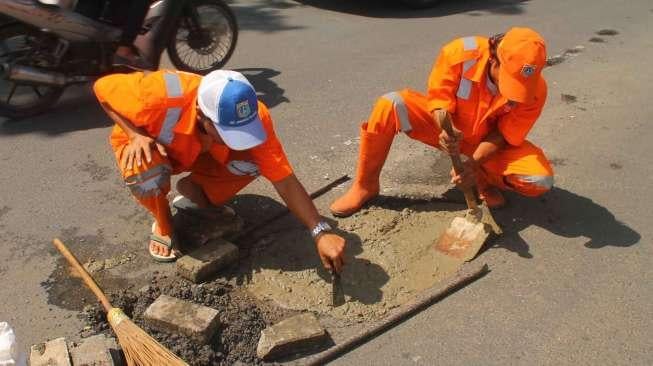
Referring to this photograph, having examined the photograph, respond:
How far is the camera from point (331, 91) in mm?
5551

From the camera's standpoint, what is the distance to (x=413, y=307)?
3021 mm

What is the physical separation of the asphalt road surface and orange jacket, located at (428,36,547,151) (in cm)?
61

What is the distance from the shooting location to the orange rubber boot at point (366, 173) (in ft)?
12.1

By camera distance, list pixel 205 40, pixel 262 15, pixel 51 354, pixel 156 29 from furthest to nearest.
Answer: pixel 262 15 < pixel 205 40 < pixel 156 29 < pixel 51 354

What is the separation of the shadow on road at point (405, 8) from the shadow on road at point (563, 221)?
4358 mm

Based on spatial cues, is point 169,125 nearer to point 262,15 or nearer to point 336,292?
point 336,292

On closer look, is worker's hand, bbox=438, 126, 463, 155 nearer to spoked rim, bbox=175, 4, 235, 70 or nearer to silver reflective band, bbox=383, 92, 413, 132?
silver reflective band, bbox=383, 92, 413, 132

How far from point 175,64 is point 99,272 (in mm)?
2689

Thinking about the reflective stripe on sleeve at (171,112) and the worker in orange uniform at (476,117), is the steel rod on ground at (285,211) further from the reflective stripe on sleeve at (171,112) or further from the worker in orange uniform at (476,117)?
the reflective stripe on sleeve at (171,112)

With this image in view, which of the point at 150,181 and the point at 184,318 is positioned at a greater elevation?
the point at 150,181

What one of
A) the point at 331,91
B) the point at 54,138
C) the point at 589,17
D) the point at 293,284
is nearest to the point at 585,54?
the point at 589,17

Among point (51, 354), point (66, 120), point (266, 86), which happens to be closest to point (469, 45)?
point (266, 86)

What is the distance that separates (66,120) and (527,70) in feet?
11.5

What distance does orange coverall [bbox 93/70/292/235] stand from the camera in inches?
119
